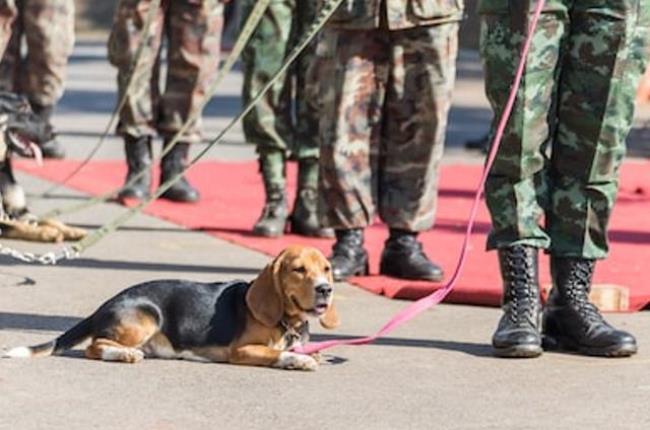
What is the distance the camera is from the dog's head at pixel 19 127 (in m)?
9.32

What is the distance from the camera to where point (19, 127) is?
31.6ft

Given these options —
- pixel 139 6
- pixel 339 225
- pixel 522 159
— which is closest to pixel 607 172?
pixel 522 159

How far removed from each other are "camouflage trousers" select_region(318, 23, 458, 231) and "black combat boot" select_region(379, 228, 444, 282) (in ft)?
0.22

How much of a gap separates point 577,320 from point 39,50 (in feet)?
19.8

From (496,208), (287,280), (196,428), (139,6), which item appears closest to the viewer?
(196,428)

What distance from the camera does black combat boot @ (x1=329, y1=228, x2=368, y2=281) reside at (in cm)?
799

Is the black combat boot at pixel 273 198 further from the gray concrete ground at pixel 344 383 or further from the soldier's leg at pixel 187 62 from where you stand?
the gray concrete ground at pixel 344 383

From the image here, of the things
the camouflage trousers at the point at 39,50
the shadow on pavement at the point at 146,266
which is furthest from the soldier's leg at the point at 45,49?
the shadow on pavement at the point at 146,266

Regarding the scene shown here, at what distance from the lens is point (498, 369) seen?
634cm

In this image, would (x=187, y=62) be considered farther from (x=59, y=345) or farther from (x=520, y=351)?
(x=520, y=351)

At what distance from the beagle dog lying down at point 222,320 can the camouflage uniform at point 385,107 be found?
5.27 ft

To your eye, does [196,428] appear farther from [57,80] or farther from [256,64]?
[57,80]

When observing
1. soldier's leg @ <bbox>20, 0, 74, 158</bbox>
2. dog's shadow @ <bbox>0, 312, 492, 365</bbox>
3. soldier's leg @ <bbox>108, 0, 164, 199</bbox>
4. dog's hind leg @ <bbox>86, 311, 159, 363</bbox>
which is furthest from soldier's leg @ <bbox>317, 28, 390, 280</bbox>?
soldier's leg @ <bbox>20, 0, 74, 158</bbox>

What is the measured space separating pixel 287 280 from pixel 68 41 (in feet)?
20.0
